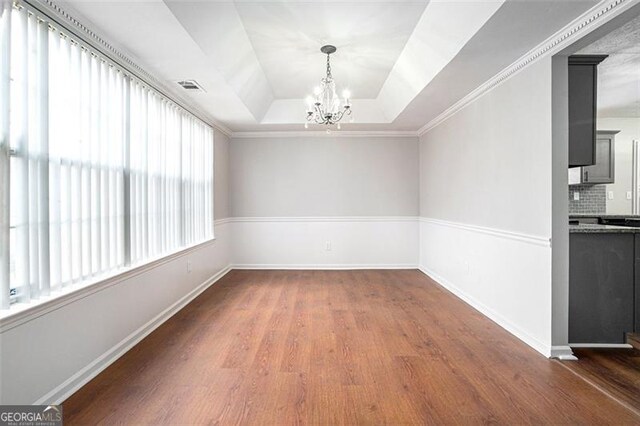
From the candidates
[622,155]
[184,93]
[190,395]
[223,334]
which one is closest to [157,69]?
[184,93]

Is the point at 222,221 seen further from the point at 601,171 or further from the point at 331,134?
the point at 601,171

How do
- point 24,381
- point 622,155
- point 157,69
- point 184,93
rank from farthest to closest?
point 622,155, point 184,93, point 157,69, point 24,381

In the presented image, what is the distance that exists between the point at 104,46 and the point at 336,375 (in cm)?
288

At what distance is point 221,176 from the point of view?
540 cm

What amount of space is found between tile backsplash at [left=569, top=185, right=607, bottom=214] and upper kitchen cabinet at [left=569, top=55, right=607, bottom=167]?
121 inches

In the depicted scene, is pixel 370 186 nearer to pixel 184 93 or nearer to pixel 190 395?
pixel 184 93

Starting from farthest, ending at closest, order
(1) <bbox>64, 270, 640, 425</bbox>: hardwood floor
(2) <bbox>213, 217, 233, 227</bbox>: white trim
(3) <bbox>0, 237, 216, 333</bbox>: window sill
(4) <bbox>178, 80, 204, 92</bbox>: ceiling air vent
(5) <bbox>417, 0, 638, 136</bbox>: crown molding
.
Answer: (2) <bbox>213, 217, 233, 227</bbox>: white trim < (4) <bbox>178, 80, 204, 92</bbox>: ceiling air vent < (5) <bbox>417, 0, 638, 136</bbox>: crown molding < (1) <bbox>64, 270, 640, 425</bbox>: hardwood floor < (3) <bbox>0, 237, 216, 333</bbox>: window sill

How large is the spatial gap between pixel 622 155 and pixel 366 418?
21.6ft

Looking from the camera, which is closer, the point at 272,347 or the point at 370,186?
the point at 272,347

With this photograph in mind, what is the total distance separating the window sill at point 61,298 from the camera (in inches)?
65.2

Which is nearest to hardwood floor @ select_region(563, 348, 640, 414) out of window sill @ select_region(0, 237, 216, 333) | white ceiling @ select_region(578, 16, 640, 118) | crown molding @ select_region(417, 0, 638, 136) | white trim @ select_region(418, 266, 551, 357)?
white trim @ select_region(418, 266, 551, 357)

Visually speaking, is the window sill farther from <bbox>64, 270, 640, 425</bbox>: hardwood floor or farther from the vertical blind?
<bbox>64, 270, 640, 425</bbox>: hardwood floor

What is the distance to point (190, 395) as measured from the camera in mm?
2053

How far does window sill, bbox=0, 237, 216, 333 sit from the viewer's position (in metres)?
1.66
